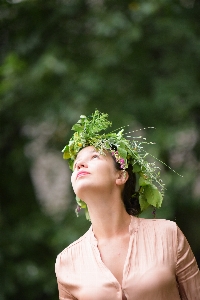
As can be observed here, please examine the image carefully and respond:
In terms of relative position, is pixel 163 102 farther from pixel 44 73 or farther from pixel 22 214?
pixel 22 214

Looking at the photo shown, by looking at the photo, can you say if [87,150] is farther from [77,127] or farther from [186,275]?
[186,275]

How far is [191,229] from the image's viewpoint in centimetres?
824

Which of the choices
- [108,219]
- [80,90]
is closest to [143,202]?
[108,219]

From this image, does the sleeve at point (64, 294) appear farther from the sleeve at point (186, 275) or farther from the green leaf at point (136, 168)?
the green leaf at point (136, 168)

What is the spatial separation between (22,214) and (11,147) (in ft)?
3.03

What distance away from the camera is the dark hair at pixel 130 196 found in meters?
3.75

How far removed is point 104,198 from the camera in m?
3.54

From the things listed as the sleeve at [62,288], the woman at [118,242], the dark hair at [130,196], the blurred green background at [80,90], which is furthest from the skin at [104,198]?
the blurred green background at [80,90]

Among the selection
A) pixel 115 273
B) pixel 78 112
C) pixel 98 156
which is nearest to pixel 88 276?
pixel 115 273

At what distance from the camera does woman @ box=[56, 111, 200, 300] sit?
3.29m

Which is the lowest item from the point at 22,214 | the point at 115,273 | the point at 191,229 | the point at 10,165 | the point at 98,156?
the point at 115,273

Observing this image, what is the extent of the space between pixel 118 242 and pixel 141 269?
0.26 metres

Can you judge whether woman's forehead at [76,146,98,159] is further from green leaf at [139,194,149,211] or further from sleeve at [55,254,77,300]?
sleeve at [55,254,77,300]

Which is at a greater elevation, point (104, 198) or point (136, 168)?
point (136, 168)
